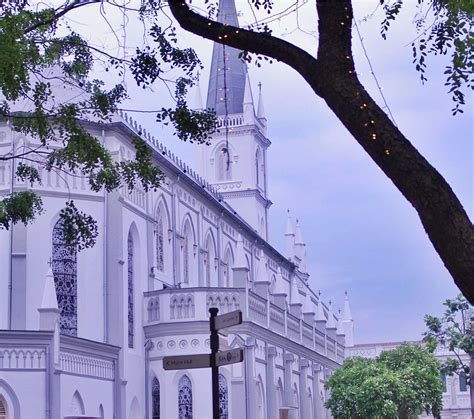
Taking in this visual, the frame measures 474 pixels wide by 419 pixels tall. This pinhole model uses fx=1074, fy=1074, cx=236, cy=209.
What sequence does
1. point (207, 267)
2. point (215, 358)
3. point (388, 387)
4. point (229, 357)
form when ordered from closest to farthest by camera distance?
point (229, 357), point (215, 358), point (207, 267), point (388, 387)

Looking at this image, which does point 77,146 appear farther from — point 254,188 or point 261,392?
point 254,188

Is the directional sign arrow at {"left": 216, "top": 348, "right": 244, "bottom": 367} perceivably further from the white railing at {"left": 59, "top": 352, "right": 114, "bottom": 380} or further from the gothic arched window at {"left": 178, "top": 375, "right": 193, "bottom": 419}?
the gothic arched window at {"left": 178, "top": 375, "right": 193, "bottom": 419}

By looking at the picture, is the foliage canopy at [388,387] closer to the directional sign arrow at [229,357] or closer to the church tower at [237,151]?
the church tower at [237,151]

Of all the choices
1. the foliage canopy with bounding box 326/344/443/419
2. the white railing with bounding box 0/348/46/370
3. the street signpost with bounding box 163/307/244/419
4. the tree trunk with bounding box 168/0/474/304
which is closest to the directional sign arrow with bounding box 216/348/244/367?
the street signpost with bounding box 163/307/244/419

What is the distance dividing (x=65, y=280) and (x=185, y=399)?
556 cm

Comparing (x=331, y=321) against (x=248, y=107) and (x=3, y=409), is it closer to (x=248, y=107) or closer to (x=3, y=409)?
(x=248, y=107)

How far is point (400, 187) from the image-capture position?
852 cm

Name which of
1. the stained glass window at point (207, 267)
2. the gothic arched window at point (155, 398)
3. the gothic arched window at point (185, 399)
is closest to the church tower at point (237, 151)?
the stained glass window at point (207, 267)

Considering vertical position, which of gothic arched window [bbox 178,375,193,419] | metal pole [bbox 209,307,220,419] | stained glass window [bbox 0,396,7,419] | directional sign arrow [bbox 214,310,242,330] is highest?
gothic arched window [bbox 178,375,193,419]

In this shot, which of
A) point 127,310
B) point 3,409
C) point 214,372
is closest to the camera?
point 214,372

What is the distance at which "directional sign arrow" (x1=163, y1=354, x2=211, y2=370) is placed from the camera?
1340 centimetres

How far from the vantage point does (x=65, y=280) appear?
32906 millimetres

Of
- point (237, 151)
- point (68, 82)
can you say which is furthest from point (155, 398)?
point (237, 151)

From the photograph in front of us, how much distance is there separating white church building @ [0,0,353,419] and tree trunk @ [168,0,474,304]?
15.9 m
